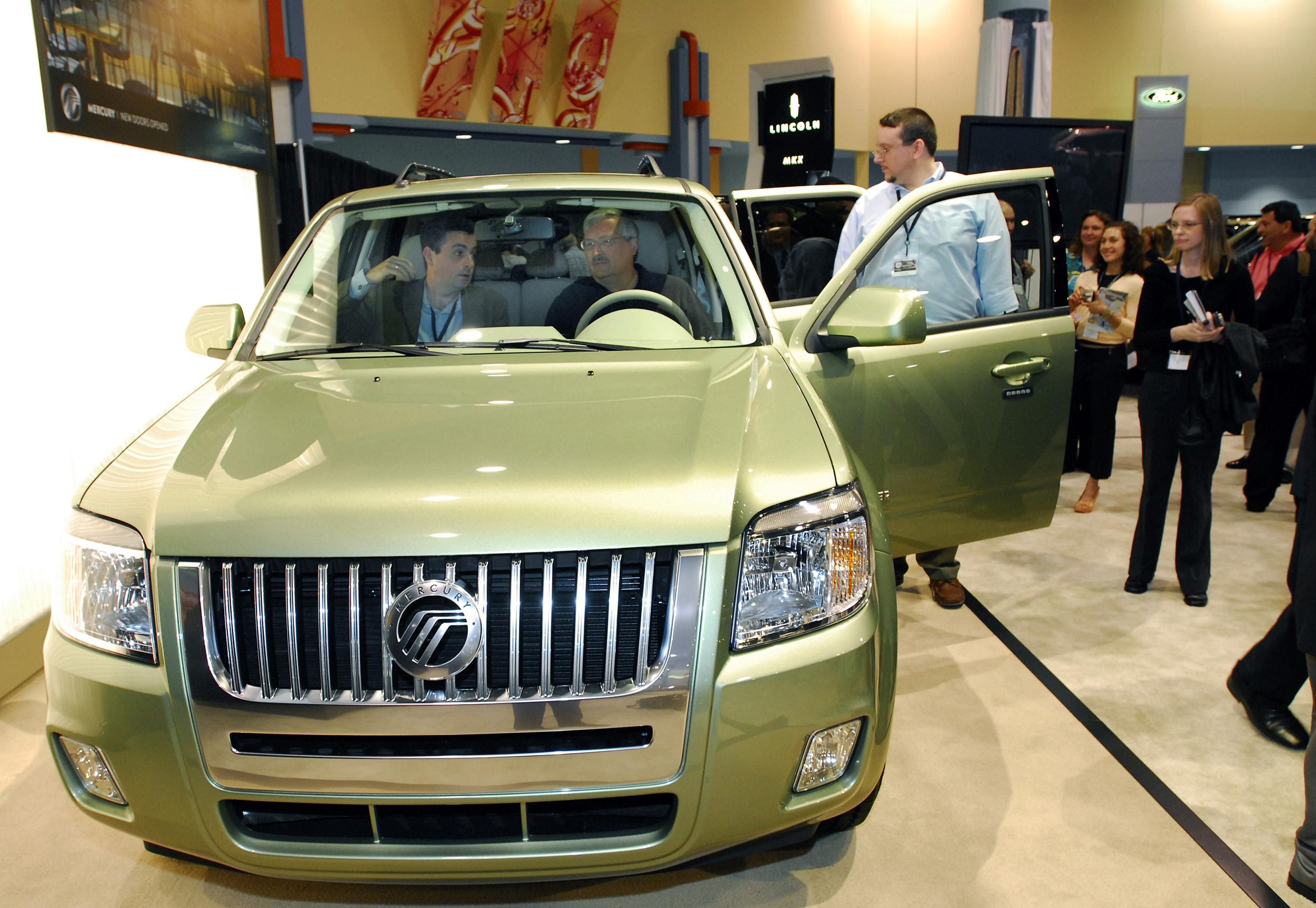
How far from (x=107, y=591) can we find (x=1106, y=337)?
5.37 m

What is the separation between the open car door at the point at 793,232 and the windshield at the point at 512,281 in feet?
4.09

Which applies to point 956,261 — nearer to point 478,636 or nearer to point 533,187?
point 533,187

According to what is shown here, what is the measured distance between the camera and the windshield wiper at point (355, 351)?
2.37m

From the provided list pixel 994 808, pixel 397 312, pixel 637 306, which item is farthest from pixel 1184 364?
pixel 397 312

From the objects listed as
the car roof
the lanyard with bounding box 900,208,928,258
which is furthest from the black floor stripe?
the car roof

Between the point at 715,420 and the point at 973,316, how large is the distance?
1.97 metres

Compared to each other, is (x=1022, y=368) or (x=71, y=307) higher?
(x=71, y=307)

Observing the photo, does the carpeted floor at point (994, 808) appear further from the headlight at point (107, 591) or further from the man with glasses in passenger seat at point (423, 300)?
the man with glasses in passenger seat at point (423, 300)

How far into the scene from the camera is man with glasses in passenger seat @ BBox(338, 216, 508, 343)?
2.56 metres

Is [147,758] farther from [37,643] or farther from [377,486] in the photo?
[37,643]

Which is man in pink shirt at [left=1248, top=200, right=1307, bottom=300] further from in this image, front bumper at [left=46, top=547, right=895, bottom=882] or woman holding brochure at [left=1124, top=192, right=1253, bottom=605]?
front bumper at [left=46, top=547, right=895, bottom=882]

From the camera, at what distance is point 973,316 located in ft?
11.4

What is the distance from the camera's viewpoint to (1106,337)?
5656 millimetres

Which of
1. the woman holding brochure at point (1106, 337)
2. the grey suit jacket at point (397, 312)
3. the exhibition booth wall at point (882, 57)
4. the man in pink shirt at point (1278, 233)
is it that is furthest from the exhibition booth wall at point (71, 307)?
the exhibition booth wall at point (882, 57)
